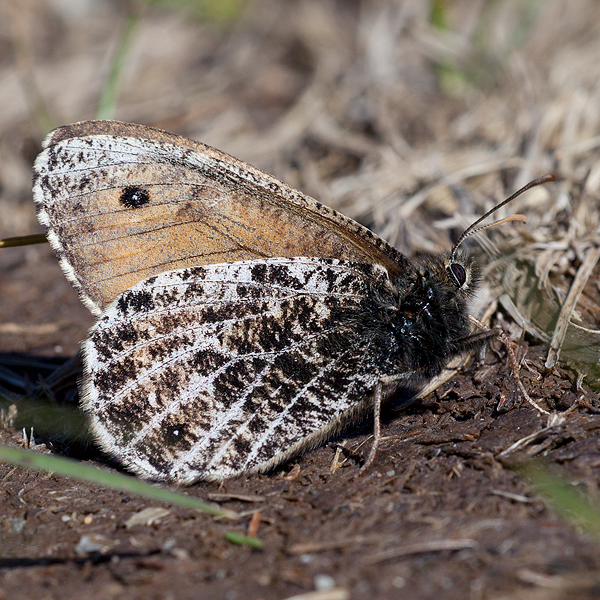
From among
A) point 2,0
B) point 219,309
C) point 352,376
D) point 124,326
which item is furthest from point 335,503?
point 2,0

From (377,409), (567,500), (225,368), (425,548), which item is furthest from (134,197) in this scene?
(567,500)

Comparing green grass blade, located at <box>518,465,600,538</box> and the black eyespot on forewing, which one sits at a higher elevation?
the black eyespot on forewing

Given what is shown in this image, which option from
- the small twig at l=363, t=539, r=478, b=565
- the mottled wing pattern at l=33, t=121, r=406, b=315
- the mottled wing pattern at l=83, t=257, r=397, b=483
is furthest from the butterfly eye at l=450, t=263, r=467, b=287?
the small twig at l=363, t=539, r=478, b=565

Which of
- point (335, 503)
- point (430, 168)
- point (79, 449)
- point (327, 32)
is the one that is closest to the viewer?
point (335, 503)

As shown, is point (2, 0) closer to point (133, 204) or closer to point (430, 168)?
point (430, 168)

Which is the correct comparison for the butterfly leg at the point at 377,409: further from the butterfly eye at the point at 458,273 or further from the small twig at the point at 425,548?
the small twig at the point at 425,548

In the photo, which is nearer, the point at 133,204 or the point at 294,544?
the point at 294,544

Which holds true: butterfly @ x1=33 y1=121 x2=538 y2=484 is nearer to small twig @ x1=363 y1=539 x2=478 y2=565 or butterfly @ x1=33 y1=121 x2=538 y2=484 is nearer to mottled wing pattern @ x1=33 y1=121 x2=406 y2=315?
mottled wing pattern @ x1=33 y1=121 x2=406 y2=315

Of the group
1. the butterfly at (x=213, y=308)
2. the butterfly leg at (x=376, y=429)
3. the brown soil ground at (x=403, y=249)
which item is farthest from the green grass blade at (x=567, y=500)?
the butterfly at (x=213, y=308)
